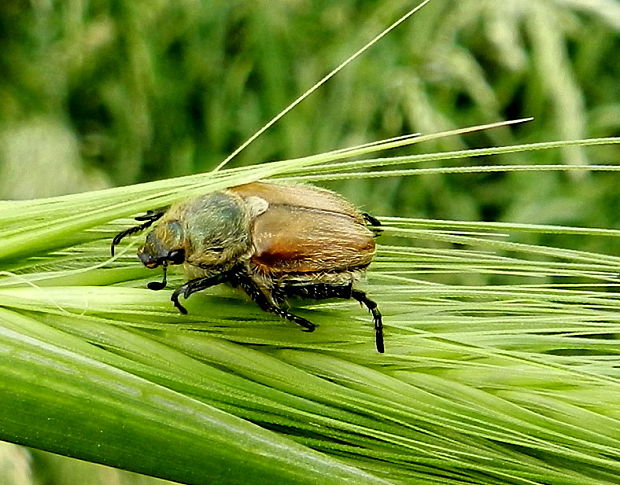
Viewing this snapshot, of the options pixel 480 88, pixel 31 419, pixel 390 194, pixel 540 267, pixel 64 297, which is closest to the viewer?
pixel 31 419

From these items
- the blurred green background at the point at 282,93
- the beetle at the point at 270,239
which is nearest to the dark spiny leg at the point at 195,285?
the beetle at the point at 270,239

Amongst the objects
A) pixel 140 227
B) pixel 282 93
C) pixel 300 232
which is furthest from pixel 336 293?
pixel 282 93

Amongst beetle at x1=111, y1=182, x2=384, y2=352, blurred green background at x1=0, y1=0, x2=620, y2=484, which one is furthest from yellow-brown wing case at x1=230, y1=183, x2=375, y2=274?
blurred green background at x1=0, y1=0, x2=620, y2=484

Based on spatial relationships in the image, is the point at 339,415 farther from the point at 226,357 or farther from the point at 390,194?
the point at 390,194

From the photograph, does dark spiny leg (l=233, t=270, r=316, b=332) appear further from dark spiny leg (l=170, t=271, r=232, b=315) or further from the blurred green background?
the blurred green background

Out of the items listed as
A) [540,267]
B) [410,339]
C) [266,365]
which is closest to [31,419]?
[266,365]

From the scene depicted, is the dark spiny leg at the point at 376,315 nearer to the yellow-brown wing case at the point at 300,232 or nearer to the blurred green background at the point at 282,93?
the yellow-brown wing case at the point at 300,232
